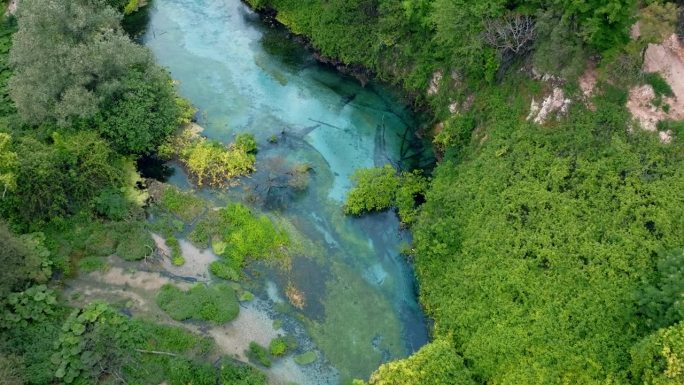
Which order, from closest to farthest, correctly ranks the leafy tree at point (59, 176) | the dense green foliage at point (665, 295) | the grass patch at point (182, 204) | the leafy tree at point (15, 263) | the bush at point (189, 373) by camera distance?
the dense green foliage at point (665, 295), the bush at point (189, 373), the leafy tree at point (15, 263), the leafy tree at point (59, 176), the grass patch at point (182, 204)

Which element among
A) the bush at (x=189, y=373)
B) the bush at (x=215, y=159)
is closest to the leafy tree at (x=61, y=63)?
the bush at (x=215, y=159)

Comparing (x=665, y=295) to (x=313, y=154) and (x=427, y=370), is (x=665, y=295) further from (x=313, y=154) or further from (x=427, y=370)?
(x=313, y=154)

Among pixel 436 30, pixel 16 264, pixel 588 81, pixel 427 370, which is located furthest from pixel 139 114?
pixel 588 81

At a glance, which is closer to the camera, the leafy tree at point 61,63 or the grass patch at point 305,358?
the grass patch at point 305,358

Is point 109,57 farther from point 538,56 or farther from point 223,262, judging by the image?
point 538,56

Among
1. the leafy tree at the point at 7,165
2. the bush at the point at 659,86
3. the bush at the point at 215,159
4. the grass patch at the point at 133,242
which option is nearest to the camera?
the leafy tree at the point at 7,165

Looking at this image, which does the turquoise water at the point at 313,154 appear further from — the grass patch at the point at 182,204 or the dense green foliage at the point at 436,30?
the dense green foliage at the point at 436,30

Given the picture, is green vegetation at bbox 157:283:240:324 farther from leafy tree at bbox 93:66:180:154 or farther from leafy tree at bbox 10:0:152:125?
leafy tree at bbox 10:0:152:125
